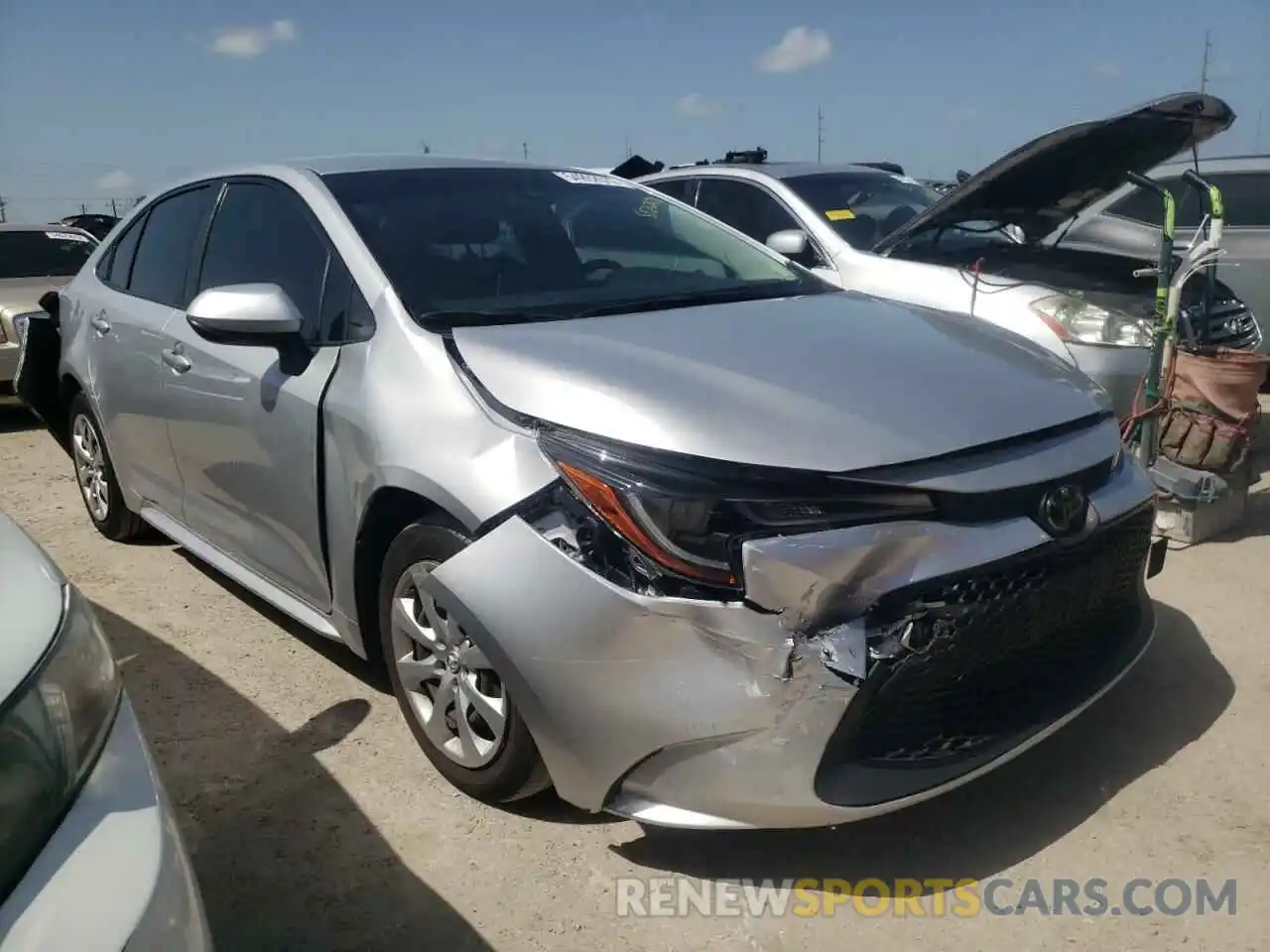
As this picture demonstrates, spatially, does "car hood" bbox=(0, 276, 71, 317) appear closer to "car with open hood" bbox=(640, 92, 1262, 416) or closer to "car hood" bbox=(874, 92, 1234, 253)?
"car with open hood" bbox=(640, 92, 1262, 416)

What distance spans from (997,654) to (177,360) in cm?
282

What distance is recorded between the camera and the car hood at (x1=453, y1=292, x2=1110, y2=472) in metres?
2.26

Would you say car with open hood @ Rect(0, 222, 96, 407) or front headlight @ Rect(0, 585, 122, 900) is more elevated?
front headlight @ Rect(0, 585, 122, 900)

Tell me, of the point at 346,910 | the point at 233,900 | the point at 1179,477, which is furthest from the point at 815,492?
the point at 1179,477

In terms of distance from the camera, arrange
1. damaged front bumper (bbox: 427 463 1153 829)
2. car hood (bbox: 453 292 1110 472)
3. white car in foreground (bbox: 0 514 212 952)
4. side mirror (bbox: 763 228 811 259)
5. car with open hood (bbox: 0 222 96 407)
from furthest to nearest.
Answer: car with open hood (bbox: 0 222 96 407)
side mirror (bbox: 763 228 811 259)
car hood (bbox: 453 292 1110 472)
damaged front bumper (bbox: 427 463 1153 829)
white car in foreground (bbox: 0 514 212 952)

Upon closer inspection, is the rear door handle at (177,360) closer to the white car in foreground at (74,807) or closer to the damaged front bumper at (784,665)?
the damaged front bumper at (784,665)

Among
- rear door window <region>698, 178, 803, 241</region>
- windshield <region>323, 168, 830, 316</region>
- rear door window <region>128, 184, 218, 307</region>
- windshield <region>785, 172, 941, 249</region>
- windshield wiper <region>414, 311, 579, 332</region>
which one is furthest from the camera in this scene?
rear door window <region>698, 178, 803, 241</region>

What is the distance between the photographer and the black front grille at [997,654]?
218cm

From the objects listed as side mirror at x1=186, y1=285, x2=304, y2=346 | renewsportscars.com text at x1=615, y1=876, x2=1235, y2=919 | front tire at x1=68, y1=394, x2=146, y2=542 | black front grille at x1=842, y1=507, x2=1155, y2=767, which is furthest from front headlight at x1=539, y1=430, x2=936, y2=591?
front tire at x1=68, y1=394, x2=146, y2=542

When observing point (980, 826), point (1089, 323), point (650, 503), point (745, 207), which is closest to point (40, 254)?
point (745, 207)

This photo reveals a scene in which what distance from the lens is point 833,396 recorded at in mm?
2400

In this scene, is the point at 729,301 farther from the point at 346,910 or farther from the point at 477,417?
the point at 346,910

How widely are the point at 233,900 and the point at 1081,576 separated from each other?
6.81ft

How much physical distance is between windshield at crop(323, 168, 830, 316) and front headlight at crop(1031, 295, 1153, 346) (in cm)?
166
